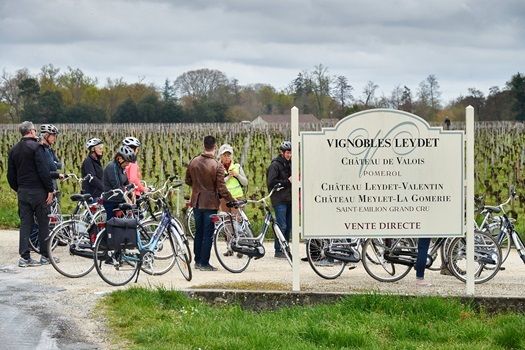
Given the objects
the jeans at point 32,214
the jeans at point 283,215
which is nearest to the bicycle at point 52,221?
the jeans at point 32,214

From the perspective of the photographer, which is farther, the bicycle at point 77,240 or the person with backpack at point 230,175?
the person with backpack at point 230,175

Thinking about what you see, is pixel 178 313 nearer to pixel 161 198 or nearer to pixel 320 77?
pixel 161 198

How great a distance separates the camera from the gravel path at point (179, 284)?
27.9 feet

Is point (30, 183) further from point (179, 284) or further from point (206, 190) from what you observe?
point (179, 284)

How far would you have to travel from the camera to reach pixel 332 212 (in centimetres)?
983

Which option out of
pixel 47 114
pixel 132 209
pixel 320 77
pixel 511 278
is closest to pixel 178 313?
pixel 132 209

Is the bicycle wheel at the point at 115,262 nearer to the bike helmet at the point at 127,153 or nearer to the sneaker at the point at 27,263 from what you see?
the bike helmet at the point at 127,153

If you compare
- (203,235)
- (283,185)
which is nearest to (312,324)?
(203,235)

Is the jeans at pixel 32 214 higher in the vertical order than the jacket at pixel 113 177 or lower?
lower

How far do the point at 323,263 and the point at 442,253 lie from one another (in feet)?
4.68

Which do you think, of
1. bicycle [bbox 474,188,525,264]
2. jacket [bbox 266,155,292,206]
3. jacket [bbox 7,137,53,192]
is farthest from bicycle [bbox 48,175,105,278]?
bicycle [bbox 474,188,525,264]

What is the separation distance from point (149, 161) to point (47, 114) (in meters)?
36.1

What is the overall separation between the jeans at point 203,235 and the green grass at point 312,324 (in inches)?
106

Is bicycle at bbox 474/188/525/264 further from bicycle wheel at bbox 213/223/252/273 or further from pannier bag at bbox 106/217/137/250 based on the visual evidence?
pannier bag at bbox 106/217/137/250
